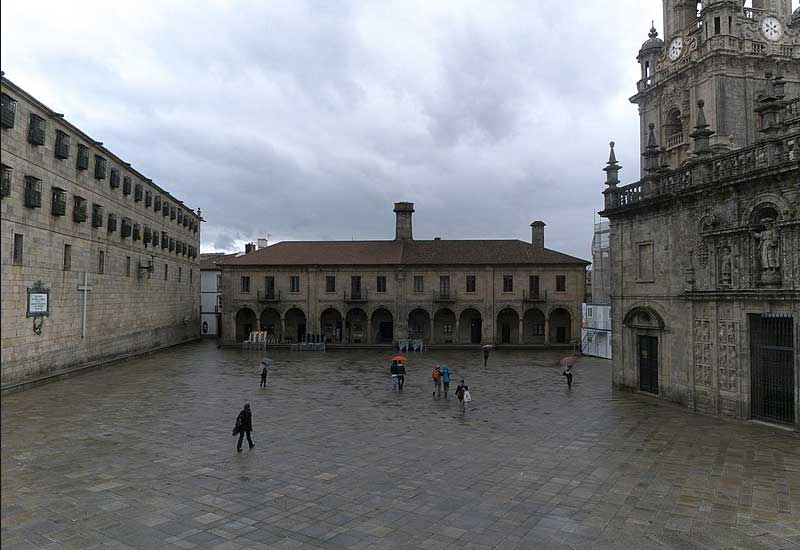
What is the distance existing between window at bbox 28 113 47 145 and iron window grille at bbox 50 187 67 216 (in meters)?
2.85

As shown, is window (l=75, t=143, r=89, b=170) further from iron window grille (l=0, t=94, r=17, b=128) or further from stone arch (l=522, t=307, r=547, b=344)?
stone arch (l=522, t=307, r=547, b=344)

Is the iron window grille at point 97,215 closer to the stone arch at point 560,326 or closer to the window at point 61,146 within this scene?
the window at point 61,146

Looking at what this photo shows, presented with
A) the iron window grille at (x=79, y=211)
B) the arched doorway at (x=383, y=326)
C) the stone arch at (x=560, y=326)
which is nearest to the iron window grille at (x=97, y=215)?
the iron window grille at (x=79, y=211)

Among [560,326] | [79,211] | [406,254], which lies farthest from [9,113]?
[560,326]

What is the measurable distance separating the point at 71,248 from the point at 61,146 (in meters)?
5.65

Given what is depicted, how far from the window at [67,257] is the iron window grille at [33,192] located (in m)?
3.90

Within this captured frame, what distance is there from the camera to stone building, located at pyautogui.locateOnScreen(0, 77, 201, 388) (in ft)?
80.7

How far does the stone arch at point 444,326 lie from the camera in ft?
169

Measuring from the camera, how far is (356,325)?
52.4 metres

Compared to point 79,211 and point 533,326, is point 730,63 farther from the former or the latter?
point 79,211

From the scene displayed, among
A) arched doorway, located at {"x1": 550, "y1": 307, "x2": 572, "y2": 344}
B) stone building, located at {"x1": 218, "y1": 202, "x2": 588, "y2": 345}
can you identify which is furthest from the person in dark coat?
arched doorway, located at {"x1": 550, "y1": 307, "x2": 572, "y2": 344}

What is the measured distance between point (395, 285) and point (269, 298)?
12195mm

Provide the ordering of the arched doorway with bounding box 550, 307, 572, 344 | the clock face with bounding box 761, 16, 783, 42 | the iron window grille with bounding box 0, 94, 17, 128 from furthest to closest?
1. the arched doorway with bounding box 550, 307, 572, 344
2. the clock face with bounding box 761, 16, 783, 42
3. the iron window grille with bounding box 0, 94, 17, 128

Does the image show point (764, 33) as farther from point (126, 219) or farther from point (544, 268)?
point (126, 219)
